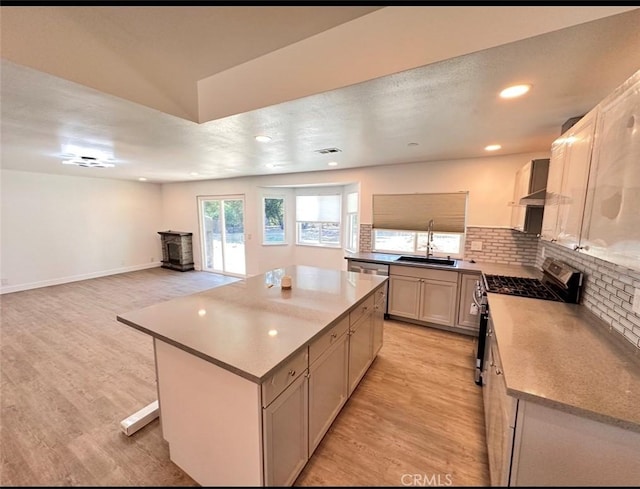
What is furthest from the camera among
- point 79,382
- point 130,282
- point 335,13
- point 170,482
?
point 130,282

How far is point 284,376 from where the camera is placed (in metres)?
1.31

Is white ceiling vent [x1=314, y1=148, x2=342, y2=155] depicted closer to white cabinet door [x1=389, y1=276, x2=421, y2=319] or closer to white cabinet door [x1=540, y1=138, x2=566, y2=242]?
white cabinet door [x1=389, y1=276, x2=421, y2=319]

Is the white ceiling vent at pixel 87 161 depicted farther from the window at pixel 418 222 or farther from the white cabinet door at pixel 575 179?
the white cabinet door at pixel 575 179

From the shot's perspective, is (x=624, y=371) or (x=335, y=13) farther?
(x=335, y=13)

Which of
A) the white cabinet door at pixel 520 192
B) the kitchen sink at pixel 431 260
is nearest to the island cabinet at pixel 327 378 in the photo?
the kitchen sink at pixel 431 260

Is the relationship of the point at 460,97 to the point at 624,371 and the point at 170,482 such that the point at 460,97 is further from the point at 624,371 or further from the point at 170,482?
the point at 170,482

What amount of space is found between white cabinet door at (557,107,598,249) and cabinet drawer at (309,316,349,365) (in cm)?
152

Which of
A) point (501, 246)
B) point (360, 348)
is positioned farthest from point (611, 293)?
point (501, 246)

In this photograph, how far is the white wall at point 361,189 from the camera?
3.62 meters

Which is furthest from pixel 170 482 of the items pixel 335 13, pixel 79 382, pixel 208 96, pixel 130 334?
pixel 130 334

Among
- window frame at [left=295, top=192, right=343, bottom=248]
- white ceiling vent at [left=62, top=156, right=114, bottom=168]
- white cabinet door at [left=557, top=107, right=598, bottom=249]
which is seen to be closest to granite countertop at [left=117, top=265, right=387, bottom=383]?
white cabinet door at [left=557, top=107, right=598, bottom=249]

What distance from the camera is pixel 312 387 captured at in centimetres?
158

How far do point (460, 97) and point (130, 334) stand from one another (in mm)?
4295

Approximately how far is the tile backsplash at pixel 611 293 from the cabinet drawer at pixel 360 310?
4.97ft
